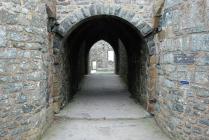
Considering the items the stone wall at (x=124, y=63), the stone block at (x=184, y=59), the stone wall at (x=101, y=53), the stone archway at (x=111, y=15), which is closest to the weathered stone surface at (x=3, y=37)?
the stone archway at (x=111, y=15)

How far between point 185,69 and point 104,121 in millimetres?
2475

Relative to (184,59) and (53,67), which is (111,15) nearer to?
(53,67)

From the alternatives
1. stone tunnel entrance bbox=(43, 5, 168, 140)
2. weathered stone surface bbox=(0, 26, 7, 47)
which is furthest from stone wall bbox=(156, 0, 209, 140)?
weathered stone surface bbox=(0, 26, 7, 47)

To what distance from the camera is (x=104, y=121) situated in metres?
6.48

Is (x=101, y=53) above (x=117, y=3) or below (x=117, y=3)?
below

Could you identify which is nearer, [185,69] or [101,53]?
[185,69]

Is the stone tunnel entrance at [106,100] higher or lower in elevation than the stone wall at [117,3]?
lower

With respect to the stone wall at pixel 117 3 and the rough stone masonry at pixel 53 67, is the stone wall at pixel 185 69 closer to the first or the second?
the rough stone masonry at pixel 53 67

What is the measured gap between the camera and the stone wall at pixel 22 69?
4.27 m

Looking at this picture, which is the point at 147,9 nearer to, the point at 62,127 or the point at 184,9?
the point at 184,9

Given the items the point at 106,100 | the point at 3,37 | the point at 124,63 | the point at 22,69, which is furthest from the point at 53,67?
the point at 124,63

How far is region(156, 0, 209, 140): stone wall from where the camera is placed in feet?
14.1

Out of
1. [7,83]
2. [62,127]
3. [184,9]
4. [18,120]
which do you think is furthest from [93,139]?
[184,9]

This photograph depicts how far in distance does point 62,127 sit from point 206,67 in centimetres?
315
